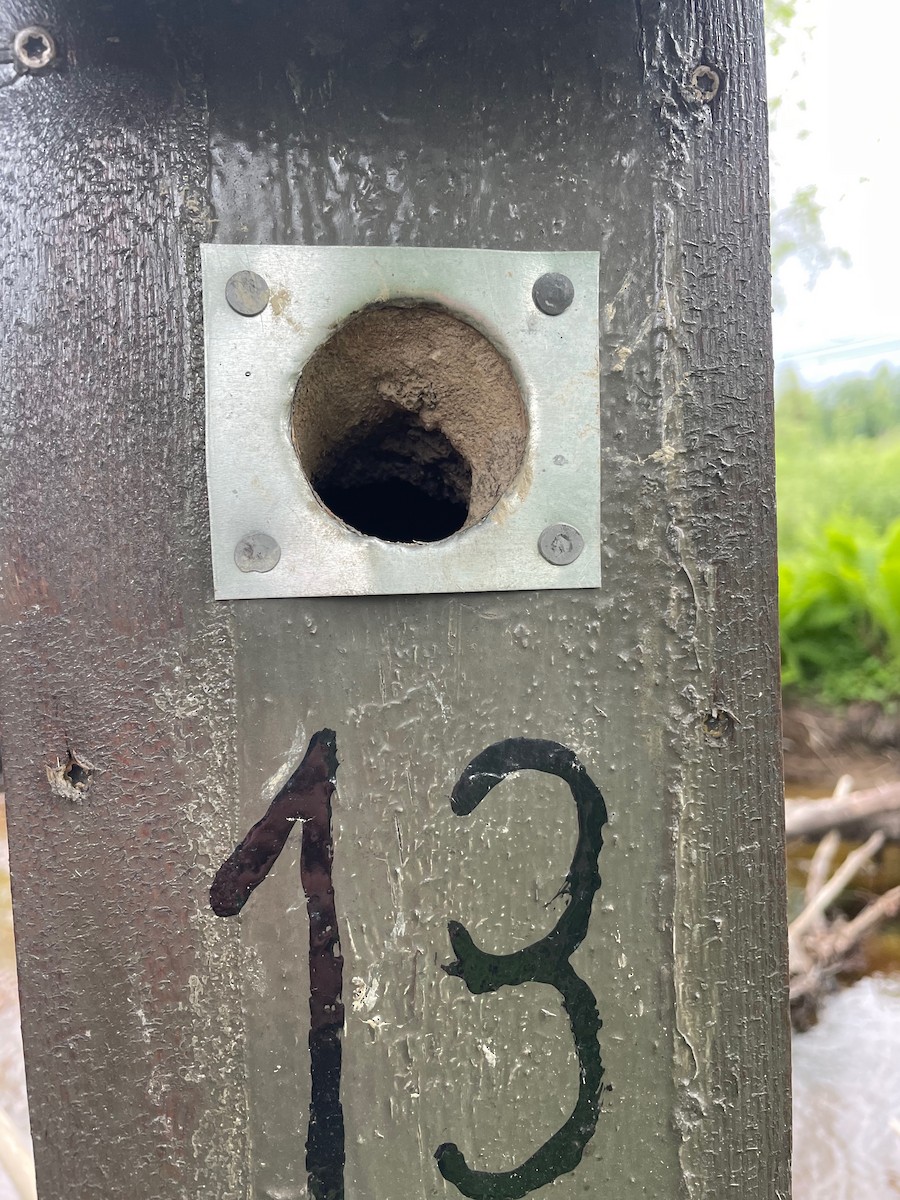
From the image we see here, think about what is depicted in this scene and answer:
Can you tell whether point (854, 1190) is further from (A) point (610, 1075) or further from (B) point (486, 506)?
(B) point (486, 506)

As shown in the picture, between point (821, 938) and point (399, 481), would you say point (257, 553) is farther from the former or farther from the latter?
point (821, 938)

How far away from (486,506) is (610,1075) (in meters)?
0.40

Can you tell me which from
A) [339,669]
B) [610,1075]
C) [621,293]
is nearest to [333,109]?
[621,293]

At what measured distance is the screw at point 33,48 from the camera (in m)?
0.53

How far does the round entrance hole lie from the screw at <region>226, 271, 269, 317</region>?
1.8 inches

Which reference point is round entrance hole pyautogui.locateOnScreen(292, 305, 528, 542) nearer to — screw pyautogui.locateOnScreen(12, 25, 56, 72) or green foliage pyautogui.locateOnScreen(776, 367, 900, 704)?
screw pyautogui.locateOnScreen(12, 25, 56, 72)

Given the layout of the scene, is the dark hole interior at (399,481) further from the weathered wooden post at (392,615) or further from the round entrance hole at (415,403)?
the weathered wooden post at (392,615)

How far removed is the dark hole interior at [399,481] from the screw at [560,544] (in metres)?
0.13

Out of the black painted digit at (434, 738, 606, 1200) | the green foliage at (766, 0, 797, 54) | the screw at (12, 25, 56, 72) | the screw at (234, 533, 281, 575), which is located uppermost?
the green foliage at (766, 0, 797, 54)

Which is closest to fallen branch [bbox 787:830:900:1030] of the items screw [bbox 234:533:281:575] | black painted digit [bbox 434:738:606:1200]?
black painted digit [bbox 434:738:606:1200]

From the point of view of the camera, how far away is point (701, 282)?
23.3 inches

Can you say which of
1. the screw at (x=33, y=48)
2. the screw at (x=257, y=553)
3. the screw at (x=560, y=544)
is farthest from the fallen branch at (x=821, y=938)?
the screw at (x=33, y=48)

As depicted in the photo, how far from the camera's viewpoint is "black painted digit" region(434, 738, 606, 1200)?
0.58 meters

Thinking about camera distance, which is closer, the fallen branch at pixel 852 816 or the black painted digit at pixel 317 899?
the black painted digit at pixel 317 899
